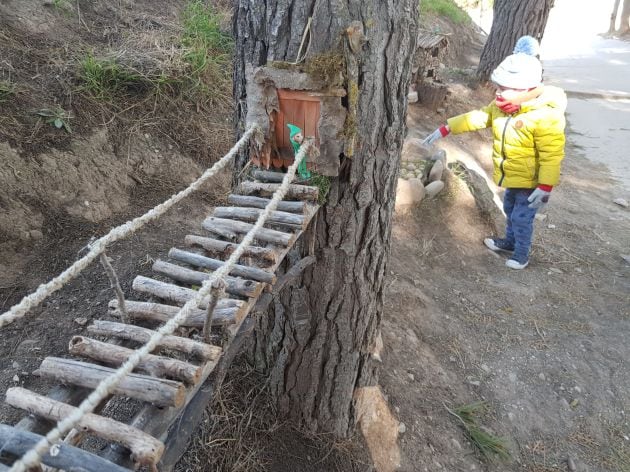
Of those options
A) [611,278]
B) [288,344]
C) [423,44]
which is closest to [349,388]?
[288,344]

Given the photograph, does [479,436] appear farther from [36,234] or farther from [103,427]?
[36,234]

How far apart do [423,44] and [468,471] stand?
199 inches

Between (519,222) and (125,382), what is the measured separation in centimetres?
334

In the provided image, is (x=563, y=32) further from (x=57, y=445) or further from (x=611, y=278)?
(x=57, y=445)

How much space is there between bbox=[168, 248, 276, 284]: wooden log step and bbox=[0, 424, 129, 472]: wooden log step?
0.54 m

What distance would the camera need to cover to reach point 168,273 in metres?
1.27

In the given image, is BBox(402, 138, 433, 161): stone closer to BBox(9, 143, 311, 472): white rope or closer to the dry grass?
the dry grass

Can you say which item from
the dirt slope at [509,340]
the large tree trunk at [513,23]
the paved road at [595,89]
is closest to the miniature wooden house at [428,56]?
the large tree trunk at [513,23]

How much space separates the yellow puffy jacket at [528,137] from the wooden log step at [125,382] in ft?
9.97

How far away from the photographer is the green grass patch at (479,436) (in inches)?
90.8

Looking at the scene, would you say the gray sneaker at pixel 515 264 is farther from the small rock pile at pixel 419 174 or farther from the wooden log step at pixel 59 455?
the wooden log step at pixel 59 455

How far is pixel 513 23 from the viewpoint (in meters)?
5.99

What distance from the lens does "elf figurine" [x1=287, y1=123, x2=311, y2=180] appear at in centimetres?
147

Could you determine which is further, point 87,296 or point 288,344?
point 87,296
